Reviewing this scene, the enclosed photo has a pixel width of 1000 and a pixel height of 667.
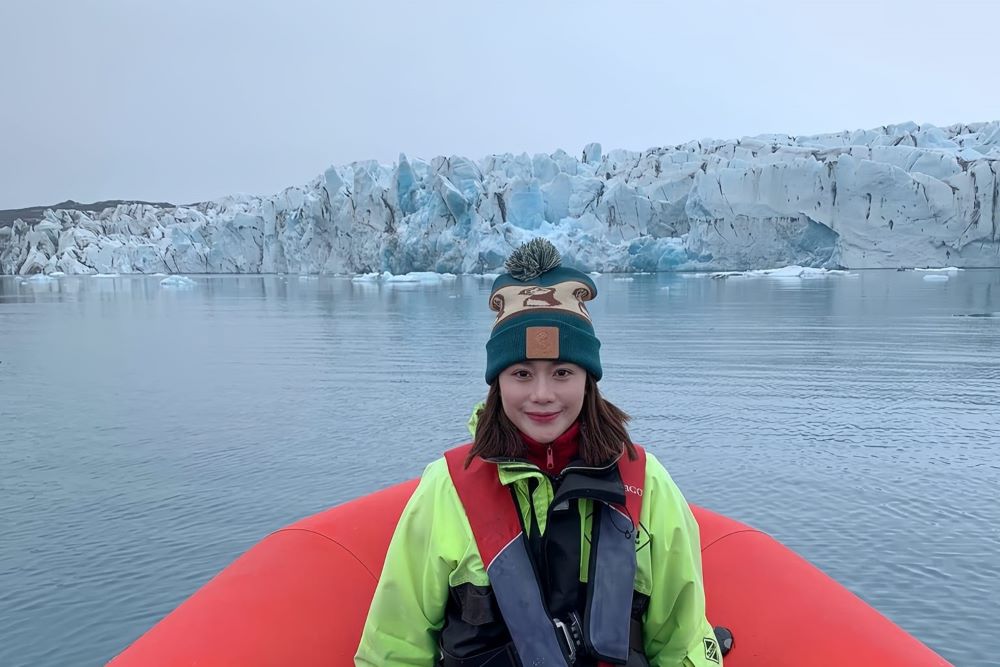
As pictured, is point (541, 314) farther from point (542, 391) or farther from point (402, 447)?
point (402, 447)

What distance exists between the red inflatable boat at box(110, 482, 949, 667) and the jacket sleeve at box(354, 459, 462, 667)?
0.47 meters

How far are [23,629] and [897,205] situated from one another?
33798 mm

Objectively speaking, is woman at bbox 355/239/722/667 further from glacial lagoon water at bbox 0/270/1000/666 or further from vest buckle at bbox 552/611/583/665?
glacial lagoon water at bbox 0/270/1000/666

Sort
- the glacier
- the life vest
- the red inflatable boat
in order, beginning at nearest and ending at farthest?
the life vest < the red inflatable boat < the glacier

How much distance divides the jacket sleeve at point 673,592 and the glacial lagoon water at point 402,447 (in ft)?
5.59

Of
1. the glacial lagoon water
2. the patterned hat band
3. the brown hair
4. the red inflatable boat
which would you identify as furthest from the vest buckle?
the glacial lagoon water

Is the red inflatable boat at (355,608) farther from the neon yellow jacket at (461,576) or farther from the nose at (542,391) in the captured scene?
the nose at (542,391)

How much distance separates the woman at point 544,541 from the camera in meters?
1.30

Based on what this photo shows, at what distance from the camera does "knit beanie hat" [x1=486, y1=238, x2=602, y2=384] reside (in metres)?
1.42

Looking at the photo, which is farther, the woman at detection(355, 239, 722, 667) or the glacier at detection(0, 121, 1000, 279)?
the glacier at detection(0, 121, 1000, 279)

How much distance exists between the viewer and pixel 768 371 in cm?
807

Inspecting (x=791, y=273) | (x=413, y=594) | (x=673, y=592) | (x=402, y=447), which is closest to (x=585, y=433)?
(x=673, y=592)

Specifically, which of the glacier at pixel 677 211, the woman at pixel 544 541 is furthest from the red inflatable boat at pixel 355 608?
the glacier at pixel 677 211

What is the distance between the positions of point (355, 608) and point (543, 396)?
1014mm
